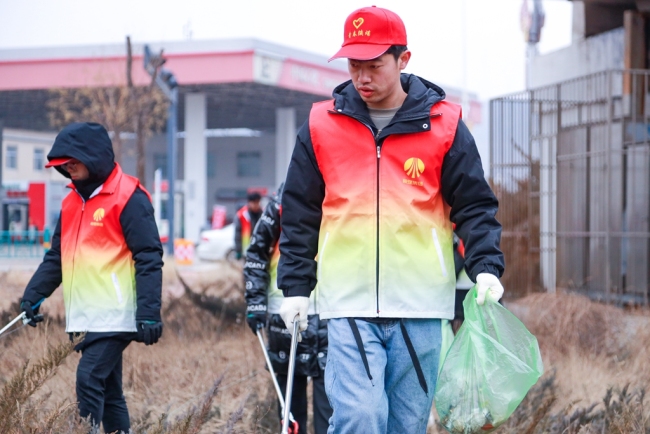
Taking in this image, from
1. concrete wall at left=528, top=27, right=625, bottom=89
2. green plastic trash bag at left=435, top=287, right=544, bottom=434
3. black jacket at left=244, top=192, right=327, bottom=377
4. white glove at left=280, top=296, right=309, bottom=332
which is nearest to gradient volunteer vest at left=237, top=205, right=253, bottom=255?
concrete wall at left=528, top=27, right=625, bottom=89

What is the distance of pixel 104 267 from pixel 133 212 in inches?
11.9

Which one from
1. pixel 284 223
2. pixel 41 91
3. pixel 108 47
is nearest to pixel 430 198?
pixel 284 223

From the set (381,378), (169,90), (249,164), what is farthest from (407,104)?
(249,164)

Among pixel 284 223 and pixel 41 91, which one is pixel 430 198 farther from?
pixel 41 91

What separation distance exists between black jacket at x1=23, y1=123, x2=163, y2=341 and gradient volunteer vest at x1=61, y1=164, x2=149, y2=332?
0.18 ft

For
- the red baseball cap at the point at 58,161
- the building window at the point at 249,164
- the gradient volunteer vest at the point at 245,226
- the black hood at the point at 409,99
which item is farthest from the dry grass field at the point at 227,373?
the building window at the point at 249,164

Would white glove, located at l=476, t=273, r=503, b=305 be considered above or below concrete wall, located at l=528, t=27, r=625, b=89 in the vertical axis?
below

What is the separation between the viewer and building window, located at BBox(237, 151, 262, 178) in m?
58.9

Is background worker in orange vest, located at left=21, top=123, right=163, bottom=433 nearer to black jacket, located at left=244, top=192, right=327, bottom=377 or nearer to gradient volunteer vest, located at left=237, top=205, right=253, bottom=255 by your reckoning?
black jacket, located at left=244, top=192, right=327, bottom=377

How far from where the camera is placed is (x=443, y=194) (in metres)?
3.43

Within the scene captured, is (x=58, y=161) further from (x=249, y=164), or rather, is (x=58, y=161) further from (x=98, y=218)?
(x=249, y=164)

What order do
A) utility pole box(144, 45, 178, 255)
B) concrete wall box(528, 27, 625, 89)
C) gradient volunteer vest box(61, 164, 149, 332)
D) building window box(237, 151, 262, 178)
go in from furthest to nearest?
building window box(237, 151, 262, 178), utility pole box(144, 45, 178, 255), concrete wall box(528, 27, 625, 89), gradient volunteer vest box(61, 164, 149, 332)

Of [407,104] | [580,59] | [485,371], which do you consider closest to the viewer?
[485,371]

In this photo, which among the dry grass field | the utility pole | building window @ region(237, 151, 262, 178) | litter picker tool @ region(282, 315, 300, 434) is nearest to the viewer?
litter picker tool @ region(282, 315, 300, 434)
